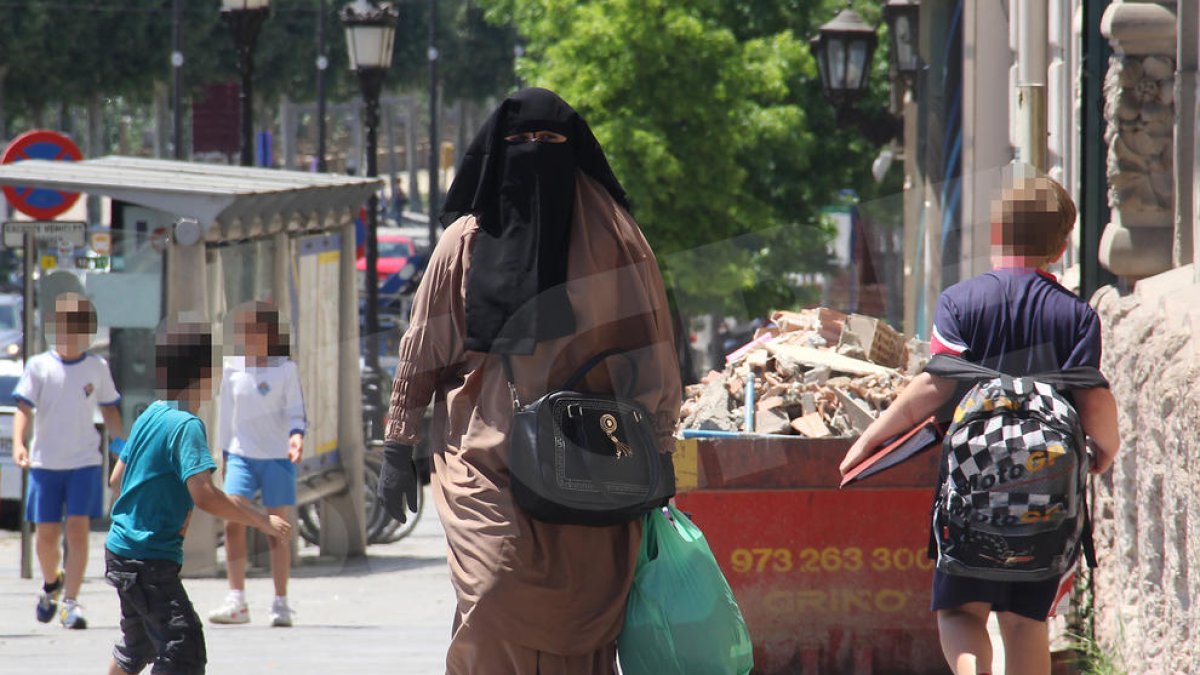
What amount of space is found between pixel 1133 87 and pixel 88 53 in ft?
148

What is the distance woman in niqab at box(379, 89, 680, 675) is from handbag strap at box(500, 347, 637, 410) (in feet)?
0.04

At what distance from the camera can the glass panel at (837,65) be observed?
51.2ft

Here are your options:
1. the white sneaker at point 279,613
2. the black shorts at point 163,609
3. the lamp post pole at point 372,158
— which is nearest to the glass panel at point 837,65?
the lamp post pole at point 372,158

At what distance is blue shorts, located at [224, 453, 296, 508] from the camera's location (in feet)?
31.7

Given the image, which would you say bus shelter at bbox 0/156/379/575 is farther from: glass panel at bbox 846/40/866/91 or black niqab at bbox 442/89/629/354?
black niqab at bbox 442/89/629/354

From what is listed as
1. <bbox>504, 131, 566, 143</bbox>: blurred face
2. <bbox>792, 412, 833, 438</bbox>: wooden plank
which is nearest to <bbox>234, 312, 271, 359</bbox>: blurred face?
<bbox>792, 412, 833, 438</bbox>: wooden plank

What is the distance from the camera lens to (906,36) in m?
16.5

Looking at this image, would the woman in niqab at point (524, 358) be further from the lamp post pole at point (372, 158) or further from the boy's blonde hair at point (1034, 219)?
the lamp post pole at point (372, 158)

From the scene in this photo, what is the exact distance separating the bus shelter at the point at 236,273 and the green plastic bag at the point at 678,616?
6.19 m

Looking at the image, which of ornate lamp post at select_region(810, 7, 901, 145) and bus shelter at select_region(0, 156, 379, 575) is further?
ornate lamp post at select_region(810, 7, 901, 145)

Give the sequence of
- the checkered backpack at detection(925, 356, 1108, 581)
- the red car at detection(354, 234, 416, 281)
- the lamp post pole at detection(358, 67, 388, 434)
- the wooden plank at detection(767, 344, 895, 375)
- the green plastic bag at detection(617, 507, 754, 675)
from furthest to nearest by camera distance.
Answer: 1. the red car at detection(354, 234, 416, 281)
2. the lamp post pole at detection(358, 67, 388, 434)
3. the wooden plank at detection(767, 344, 895, 375)
4. the checkered backpack at detection(925, 356, 1108, 581)
5. the green plastic bag at detection(617, 507, 754, 675)

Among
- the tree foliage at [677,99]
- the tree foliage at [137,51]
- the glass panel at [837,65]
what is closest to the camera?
the glass panel at [837,65]

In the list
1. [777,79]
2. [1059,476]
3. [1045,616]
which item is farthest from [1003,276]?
[777,79]

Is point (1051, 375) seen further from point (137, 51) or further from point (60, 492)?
point (137, 51)
